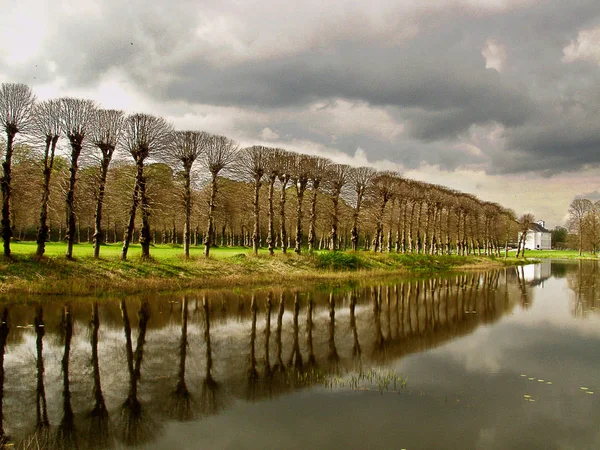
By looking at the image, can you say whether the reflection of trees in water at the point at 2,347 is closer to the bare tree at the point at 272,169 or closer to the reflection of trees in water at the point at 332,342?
the reflection of trees in water at the point at 332,342

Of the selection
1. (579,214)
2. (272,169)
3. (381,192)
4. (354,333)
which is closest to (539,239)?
(579,214)

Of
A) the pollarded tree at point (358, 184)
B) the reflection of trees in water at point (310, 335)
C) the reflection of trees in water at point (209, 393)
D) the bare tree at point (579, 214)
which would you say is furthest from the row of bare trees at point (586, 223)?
the reflection of trees in water at point (209, 393)

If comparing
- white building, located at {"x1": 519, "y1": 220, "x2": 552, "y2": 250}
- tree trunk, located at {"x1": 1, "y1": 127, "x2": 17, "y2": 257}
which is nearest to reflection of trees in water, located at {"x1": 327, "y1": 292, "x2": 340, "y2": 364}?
tree trunk, located at {"x1": 1, "y1": 127, "x2": 17, "y2": 257}

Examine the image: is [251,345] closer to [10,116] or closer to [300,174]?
[10,116]

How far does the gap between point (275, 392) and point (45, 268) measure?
22438mm

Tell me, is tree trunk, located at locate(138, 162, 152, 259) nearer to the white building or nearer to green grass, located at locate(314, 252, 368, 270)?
green grass, located at locate(314, 252, 368, 270)

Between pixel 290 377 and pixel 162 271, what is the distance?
21.5m

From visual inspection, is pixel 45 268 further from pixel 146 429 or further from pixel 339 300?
pixel 146 429

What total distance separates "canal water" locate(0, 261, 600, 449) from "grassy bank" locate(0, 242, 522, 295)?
3.86 metres

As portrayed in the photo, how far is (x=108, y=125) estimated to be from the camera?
32.4m

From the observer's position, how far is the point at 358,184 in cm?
5262

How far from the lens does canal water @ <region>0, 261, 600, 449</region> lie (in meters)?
8.49

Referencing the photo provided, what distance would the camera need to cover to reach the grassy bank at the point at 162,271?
25609mm

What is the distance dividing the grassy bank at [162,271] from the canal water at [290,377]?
12.7ft
